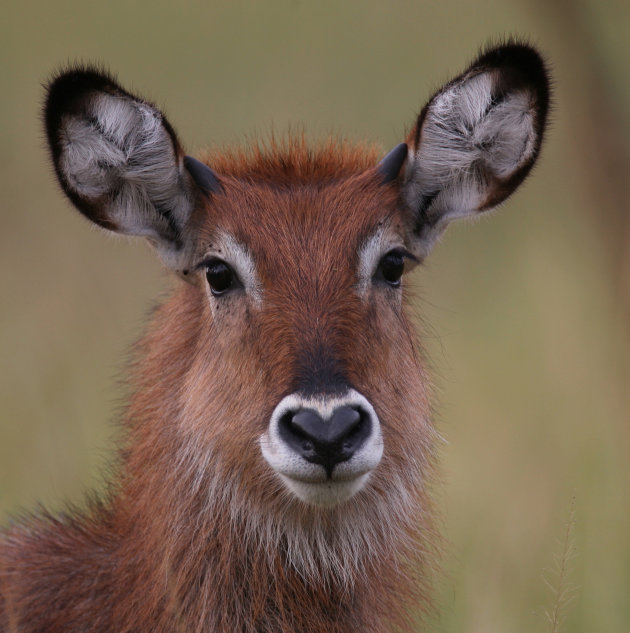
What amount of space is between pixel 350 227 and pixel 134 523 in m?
1.94

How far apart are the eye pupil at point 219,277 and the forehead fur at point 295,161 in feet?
1.93

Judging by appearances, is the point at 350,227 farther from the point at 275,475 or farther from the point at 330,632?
the point at 330,632

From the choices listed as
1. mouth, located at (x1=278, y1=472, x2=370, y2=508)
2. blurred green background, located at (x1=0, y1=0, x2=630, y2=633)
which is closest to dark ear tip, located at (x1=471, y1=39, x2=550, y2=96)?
blurred green background, located at (x1=0, y1=0, x2=630, y2=633)

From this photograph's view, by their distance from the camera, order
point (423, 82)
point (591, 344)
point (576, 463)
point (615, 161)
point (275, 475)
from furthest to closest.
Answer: point (423, 82), point (591, 344), point (576, 463), point (615, 161), point (275, 475)

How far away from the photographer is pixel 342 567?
6.49 metres

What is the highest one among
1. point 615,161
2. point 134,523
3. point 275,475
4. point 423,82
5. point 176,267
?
point 423,82

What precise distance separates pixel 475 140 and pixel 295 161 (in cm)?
102

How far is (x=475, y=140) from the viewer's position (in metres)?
7.08

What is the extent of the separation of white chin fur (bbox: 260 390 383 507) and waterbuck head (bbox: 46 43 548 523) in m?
0.01

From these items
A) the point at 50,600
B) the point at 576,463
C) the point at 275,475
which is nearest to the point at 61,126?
the point at 275,475

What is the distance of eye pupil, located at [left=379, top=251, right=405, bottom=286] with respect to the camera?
22.0 ft

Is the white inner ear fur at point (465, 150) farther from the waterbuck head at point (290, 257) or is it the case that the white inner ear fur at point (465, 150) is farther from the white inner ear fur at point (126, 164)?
the white inner ear fur at point (126, 164)

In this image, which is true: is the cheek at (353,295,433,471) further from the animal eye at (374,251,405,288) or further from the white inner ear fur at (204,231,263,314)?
the white inner ear fur at (204,231,263,314)

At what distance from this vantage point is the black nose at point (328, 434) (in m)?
5.62
